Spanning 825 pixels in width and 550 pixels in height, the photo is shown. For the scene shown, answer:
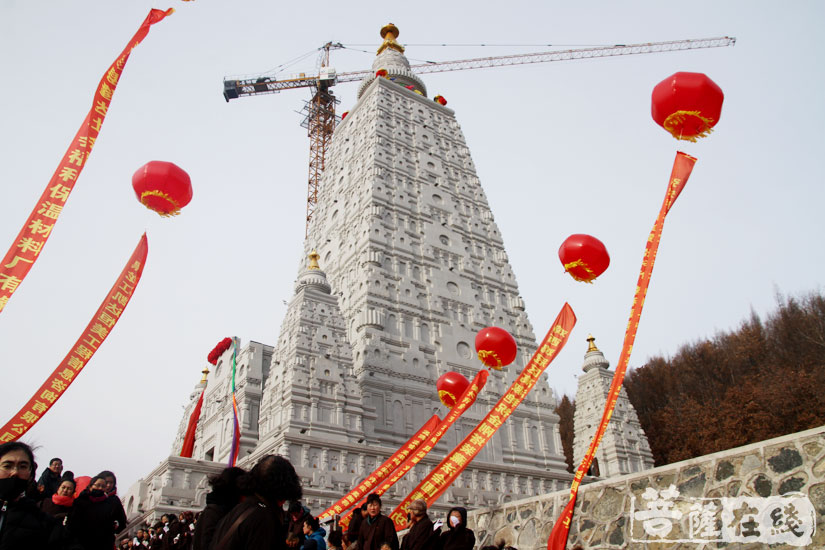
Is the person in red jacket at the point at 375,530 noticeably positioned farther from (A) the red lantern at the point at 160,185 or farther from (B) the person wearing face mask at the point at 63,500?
(A) the red lantern at the point at 160,185

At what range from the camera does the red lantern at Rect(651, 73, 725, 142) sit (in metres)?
7.73

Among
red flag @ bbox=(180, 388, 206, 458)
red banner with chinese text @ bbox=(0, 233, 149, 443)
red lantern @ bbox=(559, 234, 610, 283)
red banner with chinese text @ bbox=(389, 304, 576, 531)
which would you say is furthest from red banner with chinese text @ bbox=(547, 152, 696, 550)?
red flag @ bbox=(180, 388, 206, 458)

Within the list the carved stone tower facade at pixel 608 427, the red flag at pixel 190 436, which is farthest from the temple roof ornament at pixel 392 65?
the red flag at pixel 190 436

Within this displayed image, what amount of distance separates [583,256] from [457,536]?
5.31 metres

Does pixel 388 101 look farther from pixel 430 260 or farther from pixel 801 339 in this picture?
pixel 801 339

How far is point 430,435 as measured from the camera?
11.5 metres

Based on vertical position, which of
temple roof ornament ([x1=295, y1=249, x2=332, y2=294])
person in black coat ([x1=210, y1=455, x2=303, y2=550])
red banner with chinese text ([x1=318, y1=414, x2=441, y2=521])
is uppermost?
temple roof ornament ([x1=295, y1=249, x2=332, y2=294])

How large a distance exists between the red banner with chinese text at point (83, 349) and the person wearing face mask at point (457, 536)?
15.0 feet

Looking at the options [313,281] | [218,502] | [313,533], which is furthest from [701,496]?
[313,281]

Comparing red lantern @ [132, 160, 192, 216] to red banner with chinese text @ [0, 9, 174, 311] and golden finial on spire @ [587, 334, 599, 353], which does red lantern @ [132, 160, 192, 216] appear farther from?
golden finial on spire @ [587, 334, 599, 353]

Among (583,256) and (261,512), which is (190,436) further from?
(261,512)

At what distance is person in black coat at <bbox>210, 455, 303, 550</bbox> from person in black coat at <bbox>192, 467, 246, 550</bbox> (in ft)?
1.03

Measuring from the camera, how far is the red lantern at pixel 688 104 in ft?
25.4

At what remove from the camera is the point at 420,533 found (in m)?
5.84
